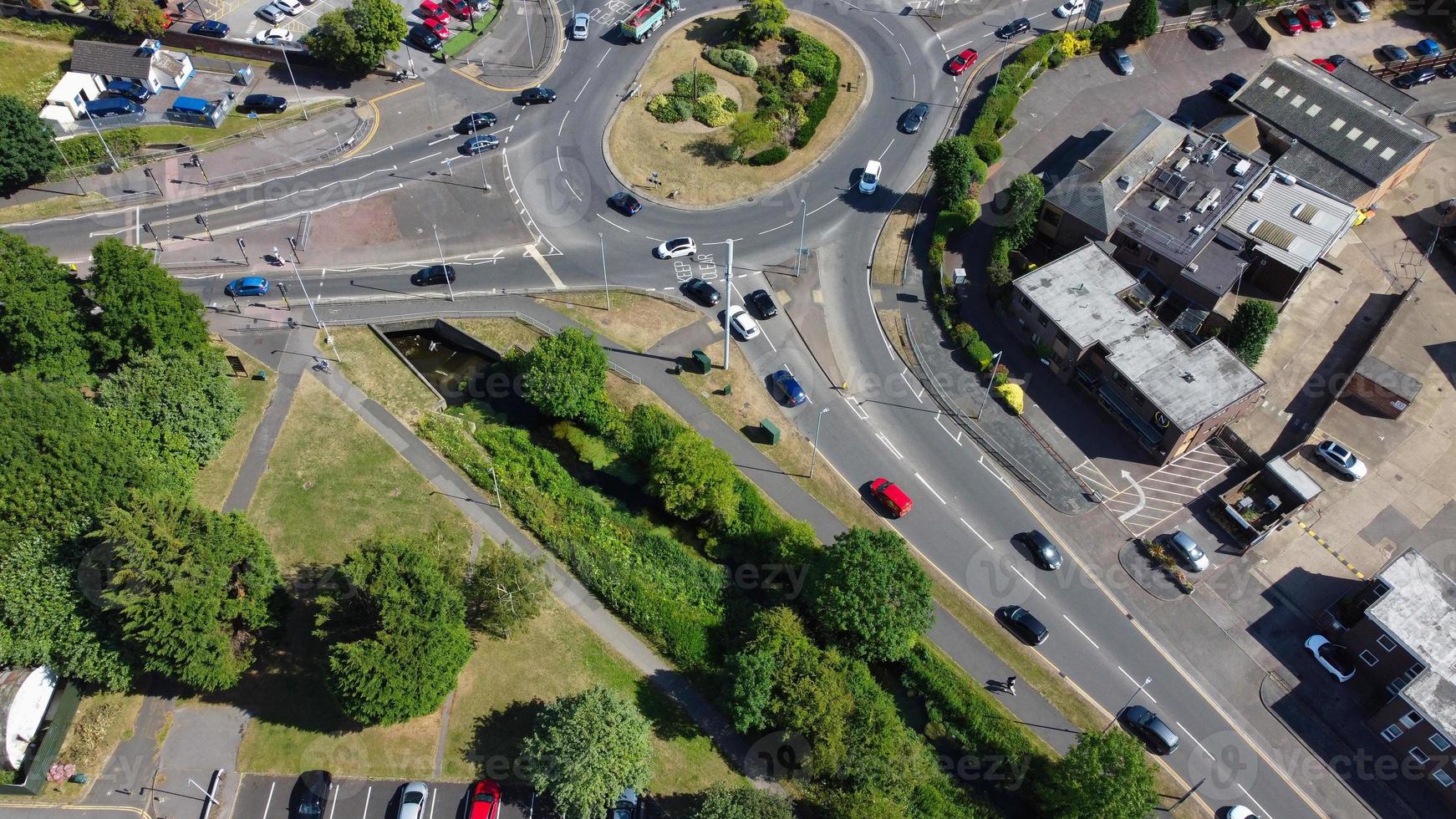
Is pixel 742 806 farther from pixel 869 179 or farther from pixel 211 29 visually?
pixel 211 29

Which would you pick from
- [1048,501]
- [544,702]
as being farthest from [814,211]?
[544,702]

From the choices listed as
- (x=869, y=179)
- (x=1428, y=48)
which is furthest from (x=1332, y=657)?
(x=1428, y=48)

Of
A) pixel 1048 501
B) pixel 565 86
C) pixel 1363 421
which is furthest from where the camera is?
pixel 565 86

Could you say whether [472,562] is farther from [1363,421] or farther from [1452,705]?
[1363,421]

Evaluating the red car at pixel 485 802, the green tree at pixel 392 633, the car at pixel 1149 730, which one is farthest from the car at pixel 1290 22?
the red car at pixel 485 802

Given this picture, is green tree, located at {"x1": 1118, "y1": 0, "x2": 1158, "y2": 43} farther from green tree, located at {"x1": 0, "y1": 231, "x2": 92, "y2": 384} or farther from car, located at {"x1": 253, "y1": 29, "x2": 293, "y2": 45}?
green tree, located at {"x1": 0, "y1": 231, "x2": 92, "y2": 384}

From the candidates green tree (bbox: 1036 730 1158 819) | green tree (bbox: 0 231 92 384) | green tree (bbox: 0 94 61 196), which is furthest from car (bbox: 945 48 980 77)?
green tree (bbox: 0 94 61 196)
